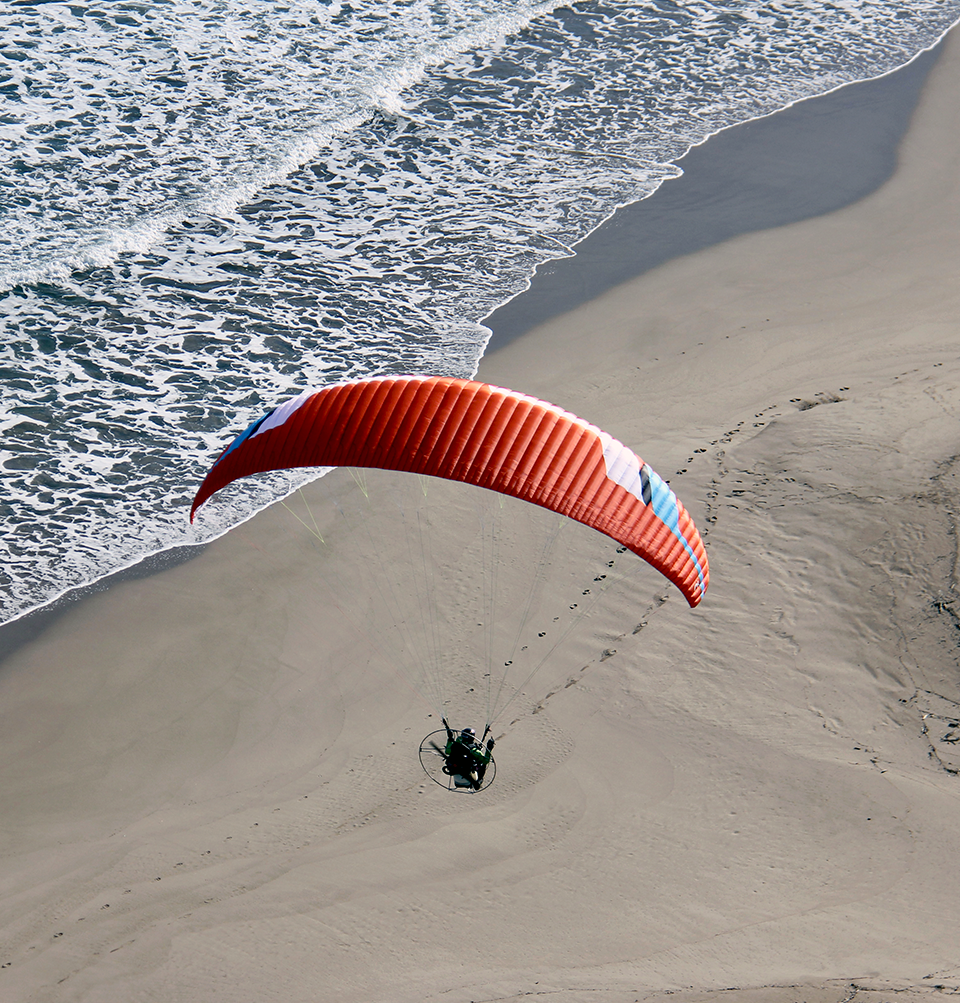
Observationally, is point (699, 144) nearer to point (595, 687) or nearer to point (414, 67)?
point (414, 67)

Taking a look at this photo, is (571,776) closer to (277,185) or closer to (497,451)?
(497,451)

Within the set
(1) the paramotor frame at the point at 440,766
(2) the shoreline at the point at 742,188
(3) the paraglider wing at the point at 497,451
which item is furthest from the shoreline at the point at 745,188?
(3) the paraglider wing at the point at 497,451

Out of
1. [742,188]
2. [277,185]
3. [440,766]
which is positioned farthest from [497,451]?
[277,185]

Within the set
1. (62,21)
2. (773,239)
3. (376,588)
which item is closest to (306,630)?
(376,588)

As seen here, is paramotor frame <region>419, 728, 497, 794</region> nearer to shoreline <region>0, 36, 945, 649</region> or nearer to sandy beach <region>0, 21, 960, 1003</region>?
sandy beach <region>0, 21, 960, 1003</region>

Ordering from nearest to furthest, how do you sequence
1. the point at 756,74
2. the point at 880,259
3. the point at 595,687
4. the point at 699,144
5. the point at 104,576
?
the point at 595,687, the point at 104,576, the point at 880,259, the point at 699,144, the point at 756,74

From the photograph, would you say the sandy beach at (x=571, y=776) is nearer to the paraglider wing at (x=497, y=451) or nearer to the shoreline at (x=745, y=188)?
the paraglider wing at (x=497, y=451)
